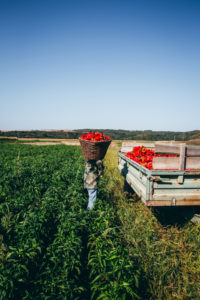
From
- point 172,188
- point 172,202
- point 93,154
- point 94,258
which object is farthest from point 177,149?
point 94,258

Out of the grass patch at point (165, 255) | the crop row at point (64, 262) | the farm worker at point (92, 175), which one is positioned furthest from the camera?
the farm worker at point (92, 175)

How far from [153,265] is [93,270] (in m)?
1.09

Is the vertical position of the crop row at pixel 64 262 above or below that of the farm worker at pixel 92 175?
below

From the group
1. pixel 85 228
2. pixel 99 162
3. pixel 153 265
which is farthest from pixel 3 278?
pixel 99 162

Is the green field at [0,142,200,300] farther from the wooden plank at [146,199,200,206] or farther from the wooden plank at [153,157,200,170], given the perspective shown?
the wooden plank at [153,157,200,170]

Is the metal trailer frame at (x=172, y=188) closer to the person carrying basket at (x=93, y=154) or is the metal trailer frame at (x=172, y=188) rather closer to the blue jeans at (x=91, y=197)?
the person carrying basket at (x=93, y=154)

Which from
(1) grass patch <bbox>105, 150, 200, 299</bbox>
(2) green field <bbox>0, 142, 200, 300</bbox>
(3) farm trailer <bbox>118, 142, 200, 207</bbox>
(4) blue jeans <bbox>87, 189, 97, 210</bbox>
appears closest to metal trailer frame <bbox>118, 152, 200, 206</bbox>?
(3) farm trailer <bbox>118, 142, 200, 207</bbox>

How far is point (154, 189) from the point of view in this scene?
3.40 m

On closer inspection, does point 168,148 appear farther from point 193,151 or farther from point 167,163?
point 193,151

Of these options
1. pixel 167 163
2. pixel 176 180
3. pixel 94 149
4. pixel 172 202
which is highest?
pixel 94 149

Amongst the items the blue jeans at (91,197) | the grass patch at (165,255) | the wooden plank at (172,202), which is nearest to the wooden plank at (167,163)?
the wooden plank at (172,202)

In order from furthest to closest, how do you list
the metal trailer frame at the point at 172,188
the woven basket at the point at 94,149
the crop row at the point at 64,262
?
the woven basket at the point at 94,149, the metal trailer frame at the point at 172,188, the crop row at the point at 64,262

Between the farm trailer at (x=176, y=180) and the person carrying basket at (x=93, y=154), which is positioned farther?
the person carrying basket at (x=93, y=154)

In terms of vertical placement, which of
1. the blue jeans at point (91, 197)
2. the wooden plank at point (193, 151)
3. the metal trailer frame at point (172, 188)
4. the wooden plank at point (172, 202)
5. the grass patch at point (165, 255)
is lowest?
the grass patch at point (165, 255)
